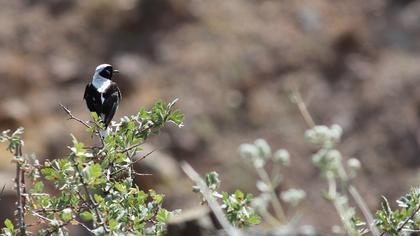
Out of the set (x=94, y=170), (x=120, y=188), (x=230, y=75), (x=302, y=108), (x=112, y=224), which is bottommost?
(x=112, y=224)

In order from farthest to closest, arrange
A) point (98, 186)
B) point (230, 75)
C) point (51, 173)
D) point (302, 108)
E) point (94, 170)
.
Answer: point (230, 75), point (302, 108), point (98, 186), point (51, 173), point (94, 170)

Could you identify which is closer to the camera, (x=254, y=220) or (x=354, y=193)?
(x=254, y=220)

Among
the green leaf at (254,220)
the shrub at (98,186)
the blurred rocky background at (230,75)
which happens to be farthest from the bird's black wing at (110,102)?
the blurred rocky background at (230,75)

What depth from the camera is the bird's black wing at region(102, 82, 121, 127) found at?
683cm

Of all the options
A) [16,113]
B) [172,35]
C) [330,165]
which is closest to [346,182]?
[330,165]

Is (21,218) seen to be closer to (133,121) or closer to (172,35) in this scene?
(133,121)

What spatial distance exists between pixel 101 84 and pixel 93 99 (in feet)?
1.12

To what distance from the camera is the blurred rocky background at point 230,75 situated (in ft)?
60.5

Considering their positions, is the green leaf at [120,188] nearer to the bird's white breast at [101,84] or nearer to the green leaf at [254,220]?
the green leaf at [254,220]

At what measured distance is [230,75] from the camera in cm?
2023

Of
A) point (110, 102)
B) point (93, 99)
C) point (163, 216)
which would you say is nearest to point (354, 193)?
point (163, 216)

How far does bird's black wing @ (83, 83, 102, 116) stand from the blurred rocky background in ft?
32.9

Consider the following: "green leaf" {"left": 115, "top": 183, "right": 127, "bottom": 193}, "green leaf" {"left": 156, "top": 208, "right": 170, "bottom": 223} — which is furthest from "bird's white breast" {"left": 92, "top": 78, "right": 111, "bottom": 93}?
"green leaf" {"left": 156, "top": 208, "right": 170, "bottom": 223}

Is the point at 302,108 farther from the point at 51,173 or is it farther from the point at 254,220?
the point at 51,173
